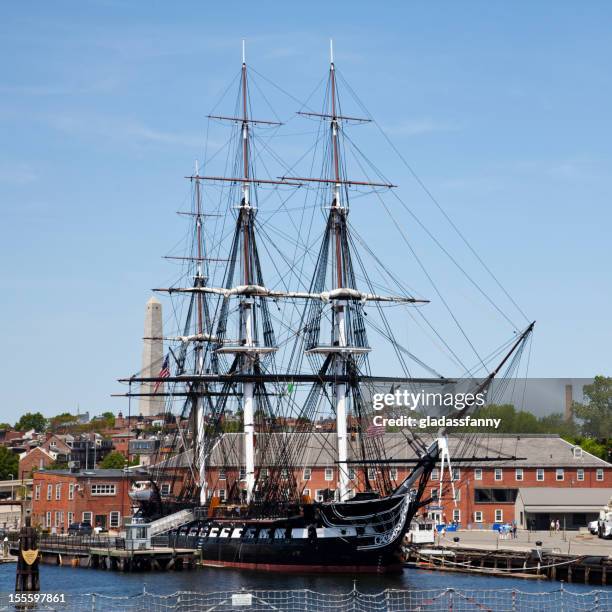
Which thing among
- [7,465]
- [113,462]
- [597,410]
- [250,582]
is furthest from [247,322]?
[7,465]

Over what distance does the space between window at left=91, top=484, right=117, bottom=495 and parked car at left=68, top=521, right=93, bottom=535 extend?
294 centimetres

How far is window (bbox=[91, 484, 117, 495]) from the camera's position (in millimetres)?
115562

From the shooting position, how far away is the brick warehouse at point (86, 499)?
Answer: 4525 inches

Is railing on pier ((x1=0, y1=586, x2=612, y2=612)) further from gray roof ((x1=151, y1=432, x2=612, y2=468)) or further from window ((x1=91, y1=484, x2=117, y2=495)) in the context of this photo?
window ((x1=91, y1=484, x2=117, y2=495))

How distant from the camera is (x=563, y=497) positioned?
104m

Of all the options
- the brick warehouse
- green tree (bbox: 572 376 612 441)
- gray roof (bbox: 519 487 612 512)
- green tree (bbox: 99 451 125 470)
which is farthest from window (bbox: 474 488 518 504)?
green tree (bbox: 99 451 125 470)

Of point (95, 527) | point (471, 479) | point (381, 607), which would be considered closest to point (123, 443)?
point (95, 527)

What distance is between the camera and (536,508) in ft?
339

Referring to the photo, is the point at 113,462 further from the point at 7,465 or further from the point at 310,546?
the point at 310,546

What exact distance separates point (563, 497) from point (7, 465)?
91.0 meters

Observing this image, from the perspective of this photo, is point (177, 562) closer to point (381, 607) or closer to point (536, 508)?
point (381, 607)

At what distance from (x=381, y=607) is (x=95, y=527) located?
6087cm

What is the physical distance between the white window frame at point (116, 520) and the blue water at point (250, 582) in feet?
121

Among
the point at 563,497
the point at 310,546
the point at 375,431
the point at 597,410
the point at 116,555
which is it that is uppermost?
the point at 597,410
